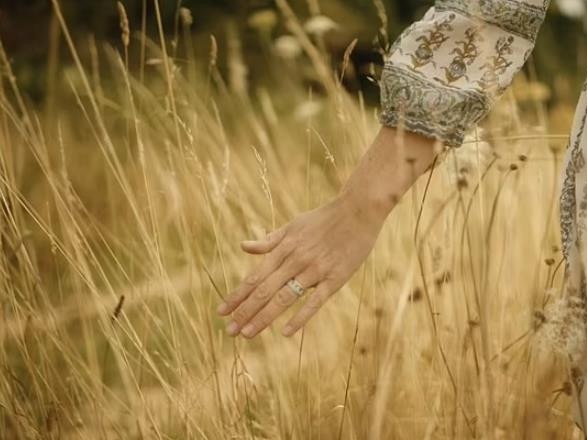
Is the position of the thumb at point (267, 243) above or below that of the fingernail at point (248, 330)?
above

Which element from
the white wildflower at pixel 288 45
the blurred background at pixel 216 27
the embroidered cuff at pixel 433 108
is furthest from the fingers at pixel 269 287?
the blurred background at pixel 216 27

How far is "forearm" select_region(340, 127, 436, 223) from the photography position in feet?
4.39

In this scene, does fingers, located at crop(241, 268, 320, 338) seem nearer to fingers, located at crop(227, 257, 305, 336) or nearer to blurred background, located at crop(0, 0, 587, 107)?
fingers, located at crop(227, 257, 305, 336)

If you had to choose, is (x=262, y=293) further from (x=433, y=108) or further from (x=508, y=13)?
(x=508, y=13)

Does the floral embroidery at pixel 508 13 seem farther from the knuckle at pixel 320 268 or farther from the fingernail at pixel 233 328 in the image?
the fingernail at pixel 233 328

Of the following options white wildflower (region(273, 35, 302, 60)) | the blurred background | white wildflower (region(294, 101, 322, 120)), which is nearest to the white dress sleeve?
white wildflower (region(294, 101, 322, 120))

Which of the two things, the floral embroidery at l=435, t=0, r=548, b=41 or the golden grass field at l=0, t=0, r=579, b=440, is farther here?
the golden grass field at l=0, t=0, r=579, b=440

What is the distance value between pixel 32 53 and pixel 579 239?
507cm

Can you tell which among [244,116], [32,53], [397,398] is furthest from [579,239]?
[32,53]

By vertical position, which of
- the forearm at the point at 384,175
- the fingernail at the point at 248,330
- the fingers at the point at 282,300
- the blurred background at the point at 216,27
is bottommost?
the blurred background at the point at 216,27

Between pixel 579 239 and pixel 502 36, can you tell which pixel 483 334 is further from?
pixel 502 36

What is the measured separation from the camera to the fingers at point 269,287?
1392 millimetres

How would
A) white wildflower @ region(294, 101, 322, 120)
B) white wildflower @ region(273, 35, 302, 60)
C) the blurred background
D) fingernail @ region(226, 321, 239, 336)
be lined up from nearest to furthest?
1. fingernail @ region(226, 321, 239, 336)
2. white wildflower @ region(294, 101, 322, 120)
3. white wildflower @ region(273, 35, 302, 60)
4. the blurred background

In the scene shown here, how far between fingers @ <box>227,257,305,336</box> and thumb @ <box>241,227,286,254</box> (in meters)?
0.03
